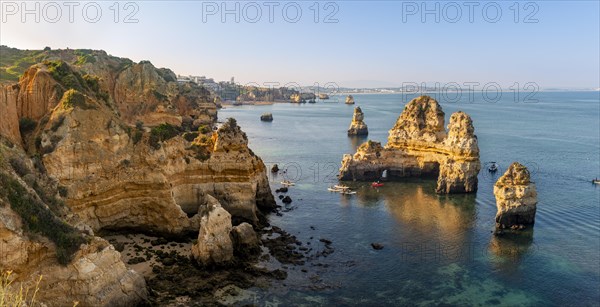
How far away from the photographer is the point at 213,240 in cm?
3222

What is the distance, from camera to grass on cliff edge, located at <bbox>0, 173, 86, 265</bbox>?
2127cm

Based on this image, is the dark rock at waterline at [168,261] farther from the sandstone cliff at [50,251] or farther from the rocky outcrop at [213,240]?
the sandstone cliff at [50,251]

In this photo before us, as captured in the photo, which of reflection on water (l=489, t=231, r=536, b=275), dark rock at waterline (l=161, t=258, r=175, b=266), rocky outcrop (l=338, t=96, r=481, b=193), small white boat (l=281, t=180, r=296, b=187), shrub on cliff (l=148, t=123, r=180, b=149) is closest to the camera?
dark rock at waterline (l=161, t=258, r=175, b=266)

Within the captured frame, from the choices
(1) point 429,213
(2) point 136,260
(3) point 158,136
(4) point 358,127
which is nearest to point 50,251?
(2) point 136,260

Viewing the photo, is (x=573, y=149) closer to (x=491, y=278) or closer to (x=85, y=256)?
(x=491, y=278)

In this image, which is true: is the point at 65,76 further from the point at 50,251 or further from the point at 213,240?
the point at 50,251

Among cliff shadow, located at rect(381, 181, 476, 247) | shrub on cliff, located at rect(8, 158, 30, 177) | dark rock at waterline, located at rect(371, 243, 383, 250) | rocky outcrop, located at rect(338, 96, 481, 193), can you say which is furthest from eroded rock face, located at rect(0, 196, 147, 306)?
rocky outcrop, located at rect(338, 96, 481, 193)

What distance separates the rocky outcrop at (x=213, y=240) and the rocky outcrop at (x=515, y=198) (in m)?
27.3

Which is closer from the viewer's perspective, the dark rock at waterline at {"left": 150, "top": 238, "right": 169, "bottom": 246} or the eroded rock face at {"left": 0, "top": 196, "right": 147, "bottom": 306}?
the eroded rock face at {"left": 0, "top": 196, "right": 147, "bottom": 306}

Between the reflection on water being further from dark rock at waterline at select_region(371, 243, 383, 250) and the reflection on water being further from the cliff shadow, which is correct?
dark rock at waterline at select_region(371, 243, 383, 250)

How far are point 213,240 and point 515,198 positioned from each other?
29865mm

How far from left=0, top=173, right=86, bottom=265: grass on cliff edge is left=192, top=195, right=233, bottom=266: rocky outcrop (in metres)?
10.2

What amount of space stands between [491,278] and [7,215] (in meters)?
31.8

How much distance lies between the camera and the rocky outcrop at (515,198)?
4262 cm
